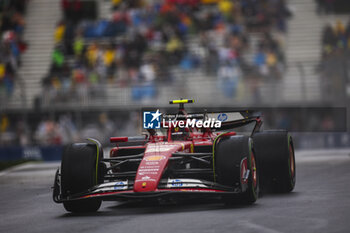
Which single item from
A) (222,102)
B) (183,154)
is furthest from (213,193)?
(222,102)

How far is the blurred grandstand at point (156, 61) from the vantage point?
21.6 metres

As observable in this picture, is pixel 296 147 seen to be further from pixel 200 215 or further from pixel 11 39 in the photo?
pixel 200 215

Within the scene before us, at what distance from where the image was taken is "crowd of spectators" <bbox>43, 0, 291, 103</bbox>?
23.4 m

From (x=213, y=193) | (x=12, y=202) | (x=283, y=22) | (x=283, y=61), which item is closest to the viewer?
(x=213, y=193)

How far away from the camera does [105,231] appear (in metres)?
6.70

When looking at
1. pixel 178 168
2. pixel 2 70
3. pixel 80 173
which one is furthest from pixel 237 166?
pixel 2 70

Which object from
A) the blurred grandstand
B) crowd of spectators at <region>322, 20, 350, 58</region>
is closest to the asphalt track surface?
the blurred grandstand

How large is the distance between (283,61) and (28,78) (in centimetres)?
857

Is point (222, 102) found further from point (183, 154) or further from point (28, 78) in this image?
point (183, 154)

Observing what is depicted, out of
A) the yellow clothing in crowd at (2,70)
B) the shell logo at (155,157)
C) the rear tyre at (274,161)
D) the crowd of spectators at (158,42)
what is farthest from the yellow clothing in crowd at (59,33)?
the shell logo at (155,157)

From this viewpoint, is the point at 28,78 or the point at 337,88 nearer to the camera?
the point at 337,88

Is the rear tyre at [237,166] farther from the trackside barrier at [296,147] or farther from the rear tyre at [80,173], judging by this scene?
the trackside barrier at [296,147]

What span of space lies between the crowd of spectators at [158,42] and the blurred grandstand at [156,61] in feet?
0.12

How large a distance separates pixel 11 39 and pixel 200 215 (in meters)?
19.7
